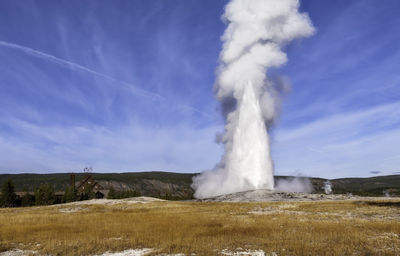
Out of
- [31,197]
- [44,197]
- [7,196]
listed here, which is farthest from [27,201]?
[7,196]

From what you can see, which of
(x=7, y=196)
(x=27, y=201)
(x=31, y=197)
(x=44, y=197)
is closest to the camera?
(x=7, y=196)

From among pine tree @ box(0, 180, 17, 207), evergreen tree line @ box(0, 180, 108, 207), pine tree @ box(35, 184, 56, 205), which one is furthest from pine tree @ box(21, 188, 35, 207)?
pine tree @ box(35, 184, 56, 205)

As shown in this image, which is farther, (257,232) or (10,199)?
(10,199)

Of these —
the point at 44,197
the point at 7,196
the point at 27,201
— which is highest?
the point at 7,196

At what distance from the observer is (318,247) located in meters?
13.0

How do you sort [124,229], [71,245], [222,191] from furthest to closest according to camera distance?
[222,191] < [124,229] < [71,245]

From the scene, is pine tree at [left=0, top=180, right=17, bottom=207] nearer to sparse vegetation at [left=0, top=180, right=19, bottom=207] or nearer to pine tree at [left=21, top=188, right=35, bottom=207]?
sparse vegetation at [left=0, top=180, right=19, bottom=207]

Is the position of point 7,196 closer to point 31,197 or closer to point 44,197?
point 31,197

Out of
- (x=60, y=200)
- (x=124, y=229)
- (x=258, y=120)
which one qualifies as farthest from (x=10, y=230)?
(x=60, y=200)

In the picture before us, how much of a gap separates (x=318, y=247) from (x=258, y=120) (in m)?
53.3

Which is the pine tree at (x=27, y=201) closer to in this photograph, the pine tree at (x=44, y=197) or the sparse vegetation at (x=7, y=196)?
the sparse vegetation at (x=7, y=196)

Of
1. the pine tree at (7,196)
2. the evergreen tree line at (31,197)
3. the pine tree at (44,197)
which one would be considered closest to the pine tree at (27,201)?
the evergreen tree line at (31,197)

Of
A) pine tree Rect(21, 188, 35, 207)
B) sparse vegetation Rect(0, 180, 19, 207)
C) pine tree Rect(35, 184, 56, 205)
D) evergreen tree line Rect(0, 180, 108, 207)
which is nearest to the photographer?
sparse vegetation Rect(0, 180, 19, 207)

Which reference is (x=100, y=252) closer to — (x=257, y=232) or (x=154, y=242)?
(x=154, y=242)
